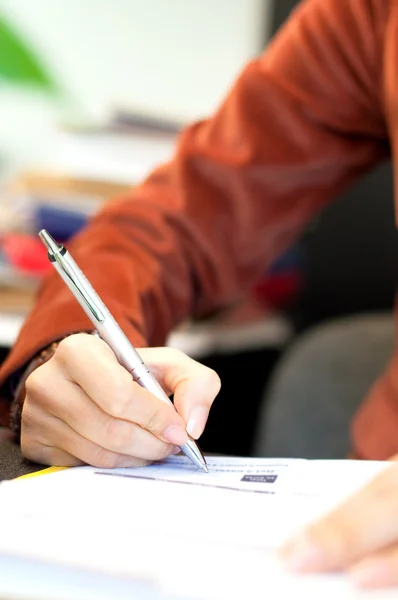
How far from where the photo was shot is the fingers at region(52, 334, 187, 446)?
15.5 inches

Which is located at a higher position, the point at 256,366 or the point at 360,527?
the point at 360,527

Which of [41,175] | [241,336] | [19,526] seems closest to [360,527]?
[19,526]

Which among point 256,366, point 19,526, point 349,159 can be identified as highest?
point 19,526

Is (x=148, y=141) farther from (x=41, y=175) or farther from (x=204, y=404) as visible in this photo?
(x=204, y=404)

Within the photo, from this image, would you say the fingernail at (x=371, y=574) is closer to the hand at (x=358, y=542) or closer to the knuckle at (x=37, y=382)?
the hand at (x=358, y=542)

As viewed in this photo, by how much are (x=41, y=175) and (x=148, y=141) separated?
0.16 metres

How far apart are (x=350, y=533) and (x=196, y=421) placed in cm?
14

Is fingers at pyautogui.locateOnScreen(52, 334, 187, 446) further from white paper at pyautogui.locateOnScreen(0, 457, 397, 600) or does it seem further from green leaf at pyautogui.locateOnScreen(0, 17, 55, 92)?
green leaf at pyautogui.locateOnScreen(0, 17, 55, 92)

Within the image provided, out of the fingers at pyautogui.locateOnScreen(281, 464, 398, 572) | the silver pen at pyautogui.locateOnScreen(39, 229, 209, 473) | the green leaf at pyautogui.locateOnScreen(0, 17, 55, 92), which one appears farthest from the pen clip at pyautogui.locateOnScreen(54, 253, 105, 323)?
the green leaf at pyautogui.locateOnScreen(0, 17, 55, 92)

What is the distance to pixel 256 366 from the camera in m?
1.03

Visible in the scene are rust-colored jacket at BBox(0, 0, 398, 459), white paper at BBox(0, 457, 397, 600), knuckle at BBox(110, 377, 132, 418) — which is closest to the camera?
white paper at BBox(0, 457, 397, 600)

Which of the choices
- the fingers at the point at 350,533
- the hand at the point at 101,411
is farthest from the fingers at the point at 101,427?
the fingers at the point at 350,533

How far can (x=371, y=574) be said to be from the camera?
0.28 m

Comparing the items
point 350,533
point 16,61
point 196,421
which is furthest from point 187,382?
point 16,61
